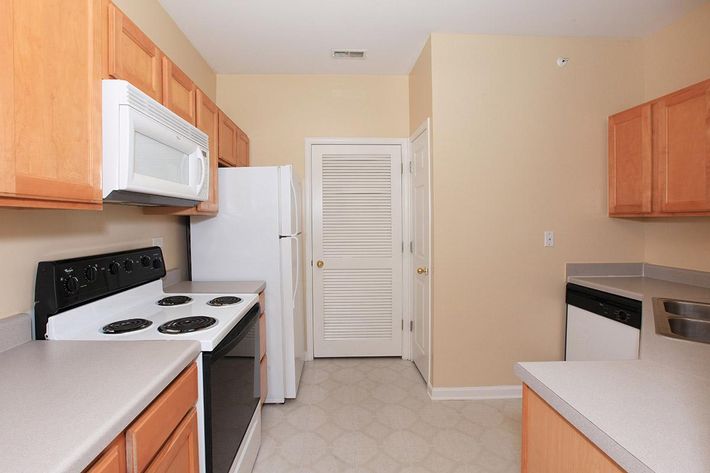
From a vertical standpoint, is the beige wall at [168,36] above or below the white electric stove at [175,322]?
above

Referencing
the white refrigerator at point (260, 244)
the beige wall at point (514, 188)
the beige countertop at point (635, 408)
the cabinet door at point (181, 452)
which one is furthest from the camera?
the beige wall at point (514, 188)

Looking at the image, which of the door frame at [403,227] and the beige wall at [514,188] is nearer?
the beige wall at [514,188]

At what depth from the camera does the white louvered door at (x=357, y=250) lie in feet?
10.6

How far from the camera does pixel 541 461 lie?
0.97 meters

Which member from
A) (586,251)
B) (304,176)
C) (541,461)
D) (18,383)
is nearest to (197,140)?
(18,383)

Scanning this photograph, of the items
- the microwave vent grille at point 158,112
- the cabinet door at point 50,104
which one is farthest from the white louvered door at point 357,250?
the cabinet door at point 50,104

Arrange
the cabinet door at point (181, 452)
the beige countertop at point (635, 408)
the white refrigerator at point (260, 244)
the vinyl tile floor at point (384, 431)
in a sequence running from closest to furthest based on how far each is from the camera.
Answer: the beige countertop at point (635, 408), the cabinet door at point (181, 452), the vinyl tile floor at point (384, 431), the white refrigerator at point (260, 244)

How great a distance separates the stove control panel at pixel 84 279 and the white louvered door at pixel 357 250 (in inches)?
64.5

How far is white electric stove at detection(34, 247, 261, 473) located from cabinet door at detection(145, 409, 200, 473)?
6 cm

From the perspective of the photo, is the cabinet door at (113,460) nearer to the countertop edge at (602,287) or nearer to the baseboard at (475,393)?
the baseboard at (475,393)

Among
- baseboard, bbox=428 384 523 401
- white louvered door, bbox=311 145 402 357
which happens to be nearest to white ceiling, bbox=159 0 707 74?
white louvered door, bbox=311 145 402 357

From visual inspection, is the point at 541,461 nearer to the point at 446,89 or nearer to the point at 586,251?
the point at 586,251

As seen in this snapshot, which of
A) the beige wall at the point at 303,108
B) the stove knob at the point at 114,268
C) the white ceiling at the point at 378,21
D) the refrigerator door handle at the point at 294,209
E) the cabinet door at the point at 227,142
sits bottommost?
the stove knob at the point at 114,268

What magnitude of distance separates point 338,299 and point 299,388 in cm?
87
